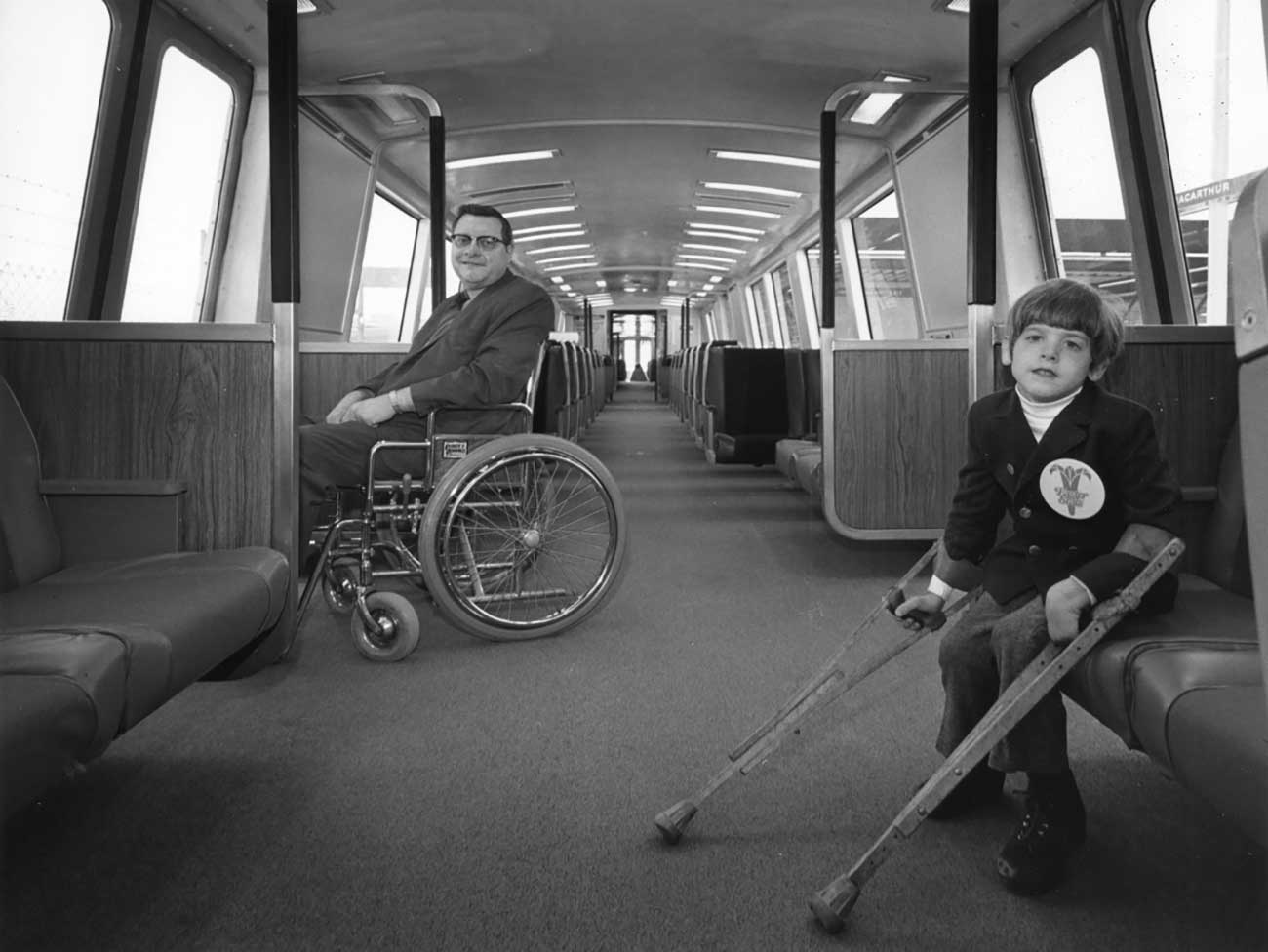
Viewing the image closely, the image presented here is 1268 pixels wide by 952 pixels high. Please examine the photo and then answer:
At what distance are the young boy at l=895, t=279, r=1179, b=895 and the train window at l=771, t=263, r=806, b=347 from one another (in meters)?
12.6

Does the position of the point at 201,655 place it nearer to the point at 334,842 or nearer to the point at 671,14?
the point at 334,842

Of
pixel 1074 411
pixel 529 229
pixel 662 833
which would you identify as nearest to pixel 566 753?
pixel 662 833

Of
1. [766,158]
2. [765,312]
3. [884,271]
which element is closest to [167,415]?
[766,158]

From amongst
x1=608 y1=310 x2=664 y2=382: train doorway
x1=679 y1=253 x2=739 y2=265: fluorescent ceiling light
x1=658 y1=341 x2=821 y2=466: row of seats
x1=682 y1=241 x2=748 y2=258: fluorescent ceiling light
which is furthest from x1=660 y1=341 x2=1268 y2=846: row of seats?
x1=608 y1=310 x2=664 y2=382: train doorway

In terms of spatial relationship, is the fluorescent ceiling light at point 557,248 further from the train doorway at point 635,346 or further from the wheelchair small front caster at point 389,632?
the train doorway at point 635,346

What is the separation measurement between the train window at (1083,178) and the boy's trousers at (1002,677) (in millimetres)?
3028

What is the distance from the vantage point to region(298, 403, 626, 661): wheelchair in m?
2.96

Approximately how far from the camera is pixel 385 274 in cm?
855

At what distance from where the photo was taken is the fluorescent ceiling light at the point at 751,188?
8.76 meters

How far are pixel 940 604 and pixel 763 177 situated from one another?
7.00 m

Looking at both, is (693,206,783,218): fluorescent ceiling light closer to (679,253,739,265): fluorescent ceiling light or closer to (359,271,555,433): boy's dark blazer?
(679,253,739,265): fluorescent ceiling light

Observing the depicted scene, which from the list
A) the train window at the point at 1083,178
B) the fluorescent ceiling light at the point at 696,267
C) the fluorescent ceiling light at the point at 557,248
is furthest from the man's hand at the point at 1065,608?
the fluorescent ceiling light at the point at 696,267

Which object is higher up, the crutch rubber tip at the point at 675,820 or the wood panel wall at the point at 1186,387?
the wood panel wall at the point at 1186,387

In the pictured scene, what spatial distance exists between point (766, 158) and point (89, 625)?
264 inches
